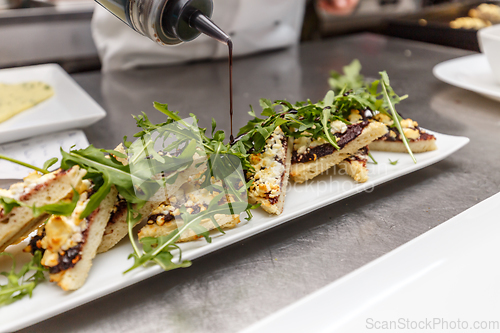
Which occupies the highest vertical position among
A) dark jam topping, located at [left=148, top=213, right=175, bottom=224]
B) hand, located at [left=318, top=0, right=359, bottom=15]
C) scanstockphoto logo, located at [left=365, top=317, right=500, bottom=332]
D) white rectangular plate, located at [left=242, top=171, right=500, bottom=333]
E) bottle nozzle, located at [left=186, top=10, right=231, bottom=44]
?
bottle nozzle, located at [left=186, top=10, right=231, bottom=44]

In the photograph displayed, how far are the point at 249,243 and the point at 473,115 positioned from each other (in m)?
1.58

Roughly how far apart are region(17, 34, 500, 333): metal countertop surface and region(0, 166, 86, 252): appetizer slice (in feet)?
0.74

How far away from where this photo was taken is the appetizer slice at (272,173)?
0.97 meters

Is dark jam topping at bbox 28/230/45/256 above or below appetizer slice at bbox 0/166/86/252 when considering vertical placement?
below

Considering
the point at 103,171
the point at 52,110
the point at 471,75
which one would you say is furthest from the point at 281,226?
the point at 471,75

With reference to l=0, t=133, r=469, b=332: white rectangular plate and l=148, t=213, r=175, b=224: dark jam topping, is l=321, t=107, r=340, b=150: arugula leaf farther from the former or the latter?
l=148, t=213, r=175, b=224: dark jam topping

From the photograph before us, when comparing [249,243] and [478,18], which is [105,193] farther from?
[478,18]

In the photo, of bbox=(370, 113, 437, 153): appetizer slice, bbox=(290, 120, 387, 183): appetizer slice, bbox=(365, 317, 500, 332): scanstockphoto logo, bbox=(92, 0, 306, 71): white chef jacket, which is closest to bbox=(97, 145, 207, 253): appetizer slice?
bbox=(290, 120, 387, 183): appetizer slice

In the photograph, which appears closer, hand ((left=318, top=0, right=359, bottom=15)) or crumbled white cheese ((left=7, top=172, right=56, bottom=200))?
crumbled white cheese ((left=7, top=172, right=56, bottom=200))

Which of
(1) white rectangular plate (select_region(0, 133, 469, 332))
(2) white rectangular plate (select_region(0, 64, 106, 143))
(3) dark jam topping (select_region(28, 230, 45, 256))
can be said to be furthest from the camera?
(2) white rectangular plate (select_region(0, 64, 106, 143))

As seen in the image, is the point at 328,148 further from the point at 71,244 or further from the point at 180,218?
the point at 71,244

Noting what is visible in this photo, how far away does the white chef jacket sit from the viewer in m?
2.53

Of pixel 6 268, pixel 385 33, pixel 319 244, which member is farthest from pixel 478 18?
pixel 6 268

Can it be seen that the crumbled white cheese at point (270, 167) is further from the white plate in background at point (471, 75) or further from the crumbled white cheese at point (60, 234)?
the white plate in background at point (471, 75)
